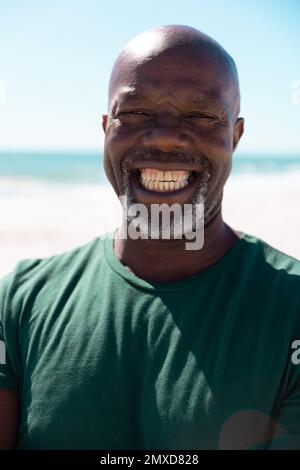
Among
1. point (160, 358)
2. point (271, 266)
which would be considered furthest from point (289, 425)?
point (271, 266)

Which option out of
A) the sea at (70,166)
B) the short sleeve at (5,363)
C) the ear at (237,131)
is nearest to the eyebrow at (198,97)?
the ear at (237,131)

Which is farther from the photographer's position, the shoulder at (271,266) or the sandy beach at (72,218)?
the sandy beach at (72,218)

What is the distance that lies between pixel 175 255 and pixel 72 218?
15.5 m

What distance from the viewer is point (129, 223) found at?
96.0 inches

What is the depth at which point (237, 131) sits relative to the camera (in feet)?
8.55

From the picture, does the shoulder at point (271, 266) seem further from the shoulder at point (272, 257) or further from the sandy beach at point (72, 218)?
the sandy beach at point (72, 218)

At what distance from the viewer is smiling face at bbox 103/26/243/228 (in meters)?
2.25

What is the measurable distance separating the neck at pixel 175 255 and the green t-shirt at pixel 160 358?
56 mm

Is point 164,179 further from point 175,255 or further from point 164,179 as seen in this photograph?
point 175,255

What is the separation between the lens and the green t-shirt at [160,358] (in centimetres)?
198

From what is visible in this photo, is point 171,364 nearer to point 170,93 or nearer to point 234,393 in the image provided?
point 234,393

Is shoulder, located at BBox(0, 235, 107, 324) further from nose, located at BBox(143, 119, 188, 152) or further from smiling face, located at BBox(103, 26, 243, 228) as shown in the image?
nose, located at BBox(143, 119, 188, 152)

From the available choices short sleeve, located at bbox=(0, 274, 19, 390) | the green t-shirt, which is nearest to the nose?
the green t-shirt

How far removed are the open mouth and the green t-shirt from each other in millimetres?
323
